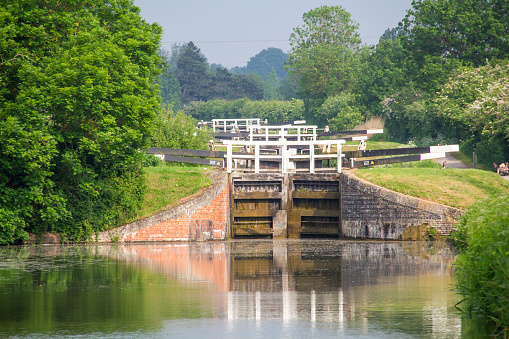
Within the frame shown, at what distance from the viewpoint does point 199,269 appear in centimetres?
1744

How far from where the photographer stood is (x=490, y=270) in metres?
10.6

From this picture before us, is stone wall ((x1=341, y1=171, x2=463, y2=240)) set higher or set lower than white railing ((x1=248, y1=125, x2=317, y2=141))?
lower

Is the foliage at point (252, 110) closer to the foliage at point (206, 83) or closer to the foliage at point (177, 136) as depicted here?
the foliage at point (206, 83)

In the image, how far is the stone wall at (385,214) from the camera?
22.0 meters

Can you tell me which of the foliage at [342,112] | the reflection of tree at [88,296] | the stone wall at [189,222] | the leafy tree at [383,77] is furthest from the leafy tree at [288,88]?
the reflection of tree at [88,296]

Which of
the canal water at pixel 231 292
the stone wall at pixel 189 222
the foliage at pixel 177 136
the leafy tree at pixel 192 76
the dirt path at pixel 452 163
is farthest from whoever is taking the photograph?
the leafy tree at pixel 192 76

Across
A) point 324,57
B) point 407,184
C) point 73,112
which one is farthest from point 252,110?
point 73,112

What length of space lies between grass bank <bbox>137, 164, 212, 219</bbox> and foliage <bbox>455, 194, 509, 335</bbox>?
13608 mm

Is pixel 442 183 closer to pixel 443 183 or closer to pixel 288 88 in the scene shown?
pixel 443 183

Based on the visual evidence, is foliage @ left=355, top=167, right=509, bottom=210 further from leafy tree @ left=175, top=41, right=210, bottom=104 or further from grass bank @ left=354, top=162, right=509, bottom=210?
leafy tree @ left=175, top=41, right=210, bottom=104

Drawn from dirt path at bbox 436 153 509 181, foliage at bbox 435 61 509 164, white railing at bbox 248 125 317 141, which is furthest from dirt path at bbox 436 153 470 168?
white railing at bbox 248 125 317 141

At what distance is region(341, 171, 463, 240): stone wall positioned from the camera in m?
22.0

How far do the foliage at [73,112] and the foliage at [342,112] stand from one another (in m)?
36.4

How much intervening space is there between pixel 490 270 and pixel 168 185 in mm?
15935
